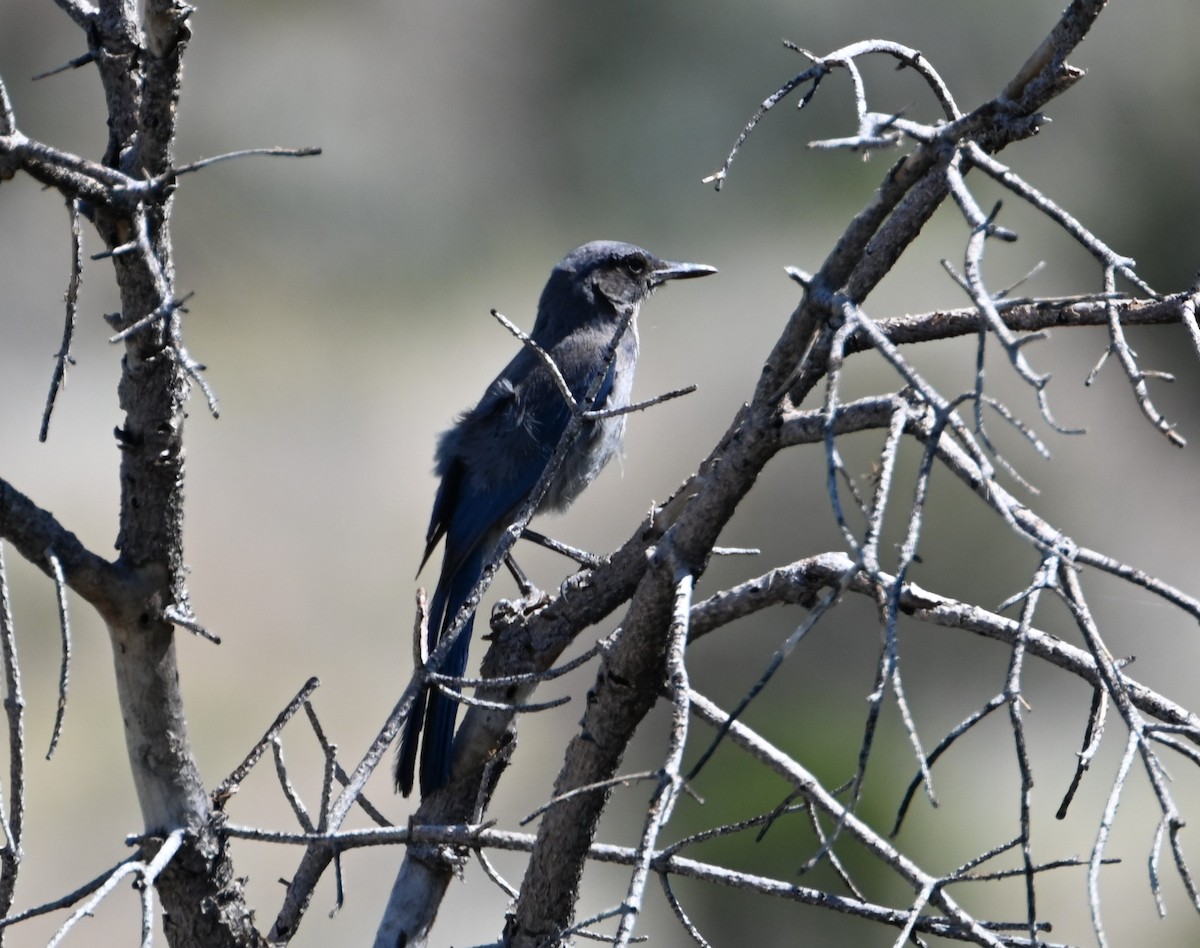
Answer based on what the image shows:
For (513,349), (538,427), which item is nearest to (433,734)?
(538,427)

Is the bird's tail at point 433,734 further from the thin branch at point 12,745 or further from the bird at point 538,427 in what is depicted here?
the thin branch at point 12,745

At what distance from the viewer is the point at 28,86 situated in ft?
41.6

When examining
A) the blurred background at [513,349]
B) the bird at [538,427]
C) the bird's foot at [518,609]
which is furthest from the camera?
the blurred background at [513,349]

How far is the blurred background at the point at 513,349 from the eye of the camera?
25.6 ft

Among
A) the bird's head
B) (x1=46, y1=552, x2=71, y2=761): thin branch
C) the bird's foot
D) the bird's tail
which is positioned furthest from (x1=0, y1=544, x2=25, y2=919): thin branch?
the bird's head

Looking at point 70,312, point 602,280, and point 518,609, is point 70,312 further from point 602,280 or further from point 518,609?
point 602,280

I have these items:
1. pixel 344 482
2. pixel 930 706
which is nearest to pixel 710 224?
pixel 344 482

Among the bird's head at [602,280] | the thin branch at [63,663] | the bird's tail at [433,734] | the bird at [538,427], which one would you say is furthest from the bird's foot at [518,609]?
the bird's head at [602,280]

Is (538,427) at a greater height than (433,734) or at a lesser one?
greater

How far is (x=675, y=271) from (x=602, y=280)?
252mm

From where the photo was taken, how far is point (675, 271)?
4.43 meters

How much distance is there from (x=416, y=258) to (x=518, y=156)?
6.13ft

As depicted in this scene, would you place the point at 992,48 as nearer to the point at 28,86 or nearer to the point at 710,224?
the point at 710,224

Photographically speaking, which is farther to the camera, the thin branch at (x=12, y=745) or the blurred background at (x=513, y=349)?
the blurred background at (x=513, y=349)
